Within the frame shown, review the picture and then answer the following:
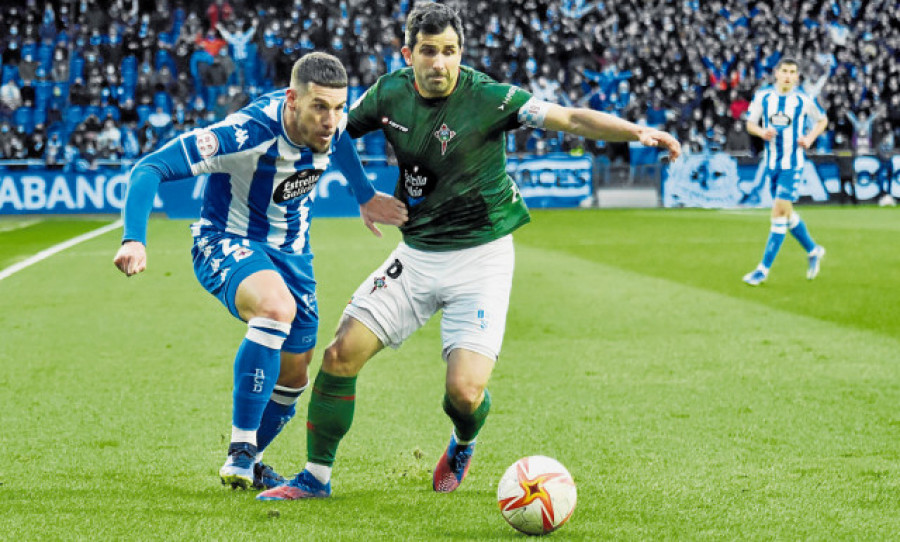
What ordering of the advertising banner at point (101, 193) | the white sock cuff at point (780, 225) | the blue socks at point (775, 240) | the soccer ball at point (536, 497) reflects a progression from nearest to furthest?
the soccer ball at point (536, 497)
the blue socks at point (775, 240)
the white sock cuff at point (780, 225)
the advertising banner at point (101, 193)

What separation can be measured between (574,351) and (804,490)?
152 inches

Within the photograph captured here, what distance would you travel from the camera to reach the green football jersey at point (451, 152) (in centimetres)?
484

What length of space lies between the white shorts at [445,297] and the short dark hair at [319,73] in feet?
2.89

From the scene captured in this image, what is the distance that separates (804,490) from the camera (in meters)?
4.66

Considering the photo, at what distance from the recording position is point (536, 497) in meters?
4.08

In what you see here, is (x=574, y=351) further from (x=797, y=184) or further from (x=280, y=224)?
(x=797, y=184)

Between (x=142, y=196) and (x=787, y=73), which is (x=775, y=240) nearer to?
(x=787, y=73)

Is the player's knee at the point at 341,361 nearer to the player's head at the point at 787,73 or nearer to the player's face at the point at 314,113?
the player's face at the point at 314,113

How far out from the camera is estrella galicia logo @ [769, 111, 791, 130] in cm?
1316

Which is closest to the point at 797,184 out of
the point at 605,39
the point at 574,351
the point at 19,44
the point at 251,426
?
the point at 574,351

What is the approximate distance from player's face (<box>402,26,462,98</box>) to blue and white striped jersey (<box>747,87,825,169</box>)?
9216 mm

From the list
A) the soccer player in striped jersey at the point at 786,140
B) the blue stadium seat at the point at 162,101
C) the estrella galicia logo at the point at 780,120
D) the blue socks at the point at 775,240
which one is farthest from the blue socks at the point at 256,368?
the blue stadium seat at the point at 162,101

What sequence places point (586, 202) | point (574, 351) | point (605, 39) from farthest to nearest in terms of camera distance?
point (605, 39), point (586, 202), point (574, 351)

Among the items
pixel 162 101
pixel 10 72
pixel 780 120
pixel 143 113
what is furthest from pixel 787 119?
pixel 10 72
